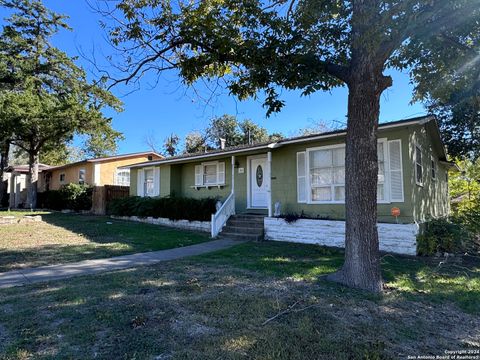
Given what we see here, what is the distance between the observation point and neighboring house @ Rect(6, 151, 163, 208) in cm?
2306

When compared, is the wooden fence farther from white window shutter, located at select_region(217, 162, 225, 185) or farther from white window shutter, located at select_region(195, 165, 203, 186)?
white window shutter, located at select_region(217, 162, 225, 185)

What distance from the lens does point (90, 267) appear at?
6625 millimetres

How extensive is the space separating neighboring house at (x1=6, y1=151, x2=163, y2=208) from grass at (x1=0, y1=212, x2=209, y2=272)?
1001 centimetres

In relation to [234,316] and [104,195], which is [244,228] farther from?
[104,195]

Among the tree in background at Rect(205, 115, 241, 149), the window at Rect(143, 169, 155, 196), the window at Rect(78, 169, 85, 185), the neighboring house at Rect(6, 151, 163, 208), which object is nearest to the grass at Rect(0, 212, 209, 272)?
the window at Rect(143, 169, 155, 196)

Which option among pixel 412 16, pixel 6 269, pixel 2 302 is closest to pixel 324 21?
pixel 412 16

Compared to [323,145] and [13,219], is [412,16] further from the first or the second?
[13,219]

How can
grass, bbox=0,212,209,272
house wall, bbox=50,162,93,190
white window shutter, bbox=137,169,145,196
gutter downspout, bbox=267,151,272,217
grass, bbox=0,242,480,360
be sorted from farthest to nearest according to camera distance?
house wall, bbox=50,162,93,190 → white window shutter, bbox=137,169,145,196 → gutter downspout, bbox=267,151,272,217 → grass, bbox=0,212,209,272 → grass, bbox=0,242,480,360

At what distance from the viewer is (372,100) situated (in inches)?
210

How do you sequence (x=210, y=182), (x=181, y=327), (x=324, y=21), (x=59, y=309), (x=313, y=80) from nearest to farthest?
(x=181, y=327)
(x=59, y=309)
(x=313, y=80)
(x=324, y=21)
(x=210, y=182)

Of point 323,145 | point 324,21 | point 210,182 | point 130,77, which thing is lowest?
point 210,182

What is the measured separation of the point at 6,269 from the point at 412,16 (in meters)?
8.57

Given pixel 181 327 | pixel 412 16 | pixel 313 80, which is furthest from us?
pixel 313 80

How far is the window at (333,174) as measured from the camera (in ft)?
31.0
